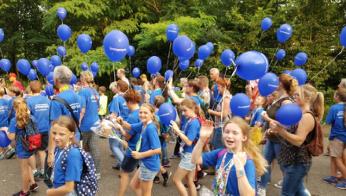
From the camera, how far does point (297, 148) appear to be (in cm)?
385

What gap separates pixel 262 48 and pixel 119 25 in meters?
6.27

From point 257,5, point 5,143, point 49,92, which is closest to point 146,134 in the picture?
point 5,143

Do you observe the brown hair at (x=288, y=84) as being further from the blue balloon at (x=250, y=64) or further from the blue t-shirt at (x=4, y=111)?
the blue t-shirt at (x=4, y=111)

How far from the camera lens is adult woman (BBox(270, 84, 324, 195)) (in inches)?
147

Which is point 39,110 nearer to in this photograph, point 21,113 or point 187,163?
point 21,113

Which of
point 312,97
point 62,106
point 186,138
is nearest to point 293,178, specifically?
point 312,97

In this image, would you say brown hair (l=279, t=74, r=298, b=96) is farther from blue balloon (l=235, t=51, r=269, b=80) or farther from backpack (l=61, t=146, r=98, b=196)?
backpack (l=61, t=146, r=98, b=196)

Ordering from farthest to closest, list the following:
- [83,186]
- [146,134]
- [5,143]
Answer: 1. [5,143]
2. [146,134]
3. [83,186]

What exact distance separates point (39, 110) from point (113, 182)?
1.74m

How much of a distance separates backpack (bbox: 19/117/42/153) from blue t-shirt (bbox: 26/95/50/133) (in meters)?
0.33

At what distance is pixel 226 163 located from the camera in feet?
8.80

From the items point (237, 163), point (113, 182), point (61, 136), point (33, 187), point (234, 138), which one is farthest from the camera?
point (113, 182)

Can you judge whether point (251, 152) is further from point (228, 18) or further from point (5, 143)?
point (228, 18)

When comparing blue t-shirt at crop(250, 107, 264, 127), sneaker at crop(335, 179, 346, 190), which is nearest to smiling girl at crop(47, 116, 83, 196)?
blue t-shirt at crop(250, 107, 264, 127)
